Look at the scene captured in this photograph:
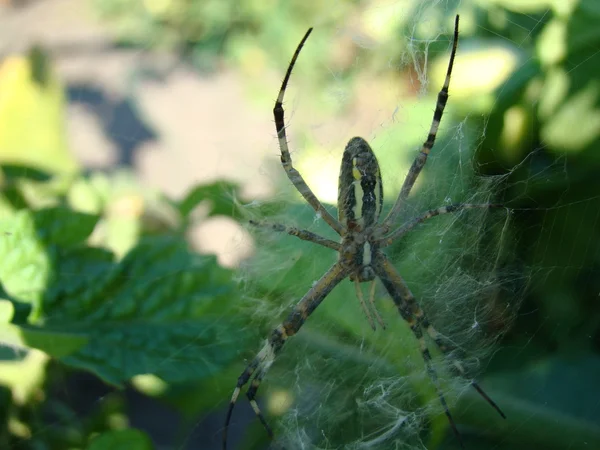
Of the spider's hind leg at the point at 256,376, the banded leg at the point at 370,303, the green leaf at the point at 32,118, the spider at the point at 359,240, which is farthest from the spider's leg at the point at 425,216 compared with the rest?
the green leaf at the point at 32,118

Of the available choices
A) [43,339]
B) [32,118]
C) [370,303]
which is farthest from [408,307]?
[32,118]

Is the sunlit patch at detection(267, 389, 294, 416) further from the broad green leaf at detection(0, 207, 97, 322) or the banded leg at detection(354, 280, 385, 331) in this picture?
the broad green leaf at detection(0, 207, 97, 322)

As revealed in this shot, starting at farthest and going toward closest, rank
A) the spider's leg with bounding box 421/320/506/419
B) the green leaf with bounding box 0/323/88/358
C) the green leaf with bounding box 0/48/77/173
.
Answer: the green leaf with bounding box 0/48/77/173 → the spider's leg with bounding box 421/320/506/419 → the green leaf with bounding box 0/323/88/358

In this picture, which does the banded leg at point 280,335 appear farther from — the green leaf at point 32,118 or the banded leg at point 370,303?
the green leaf at point 32,118

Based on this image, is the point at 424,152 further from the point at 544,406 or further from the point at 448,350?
the point at 544,406

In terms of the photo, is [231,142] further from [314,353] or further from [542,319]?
[542,319]

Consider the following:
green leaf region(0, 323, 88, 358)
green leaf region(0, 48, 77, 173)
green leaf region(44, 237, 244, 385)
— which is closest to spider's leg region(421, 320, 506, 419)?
green leaf region(44, 237, 244, 385)
